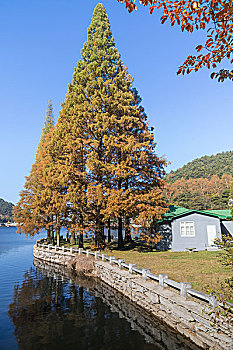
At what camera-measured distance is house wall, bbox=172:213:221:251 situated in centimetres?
2270

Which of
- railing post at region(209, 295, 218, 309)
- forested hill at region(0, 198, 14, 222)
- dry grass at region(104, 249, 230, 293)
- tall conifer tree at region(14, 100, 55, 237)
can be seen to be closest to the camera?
railing post at region(209, 295, 218, 309)

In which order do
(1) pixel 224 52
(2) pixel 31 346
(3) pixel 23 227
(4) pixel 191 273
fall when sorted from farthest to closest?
(3) pixel 23 227, (4) pixel 191 273, (2) pixel 31 346, (1) pixel 224 52

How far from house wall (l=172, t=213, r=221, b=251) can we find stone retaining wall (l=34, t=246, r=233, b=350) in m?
9.84

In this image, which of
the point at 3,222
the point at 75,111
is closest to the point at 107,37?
the point at 75,111

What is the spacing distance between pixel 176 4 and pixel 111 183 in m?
16.1

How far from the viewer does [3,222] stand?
164m

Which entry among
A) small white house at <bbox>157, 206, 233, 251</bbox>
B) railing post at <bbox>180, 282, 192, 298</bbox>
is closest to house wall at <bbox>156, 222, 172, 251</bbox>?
small white house at <bbox>157, 206, 233, 251</bbox>

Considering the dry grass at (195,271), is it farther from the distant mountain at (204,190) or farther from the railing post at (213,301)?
the distant mountain at (204,190)

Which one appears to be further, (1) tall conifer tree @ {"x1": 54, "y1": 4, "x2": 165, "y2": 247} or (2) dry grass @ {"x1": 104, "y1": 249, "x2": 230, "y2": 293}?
(1) tall conifer tree @ {"x1": 54, "y1": 4, "x2": 165, "y2": 247}

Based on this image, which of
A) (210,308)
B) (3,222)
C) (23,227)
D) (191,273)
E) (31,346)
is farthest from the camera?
(3,222)

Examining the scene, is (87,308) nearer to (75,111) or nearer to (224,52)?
(224,52)

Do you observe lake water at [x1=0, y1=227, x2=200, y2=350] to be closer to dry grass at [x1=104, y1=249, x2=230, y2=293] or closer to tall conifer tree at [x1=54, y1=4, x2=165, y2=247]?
dry grass at [x1=104, y1=249, x2=230, y2=293]

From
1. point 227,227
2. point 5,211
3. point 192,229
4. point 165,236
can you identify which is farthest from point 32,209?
point 5,211

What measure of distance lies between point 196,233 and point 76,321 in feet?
53.6
